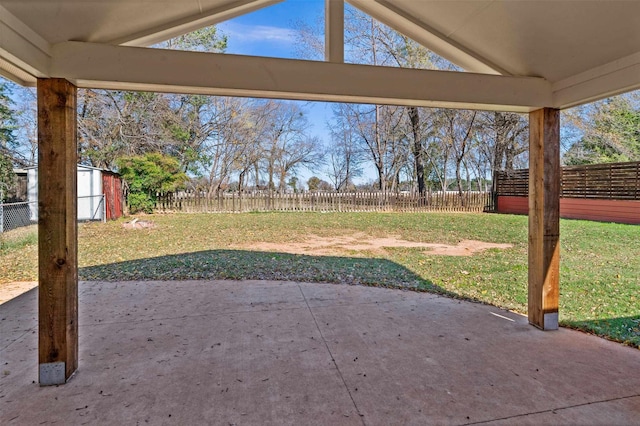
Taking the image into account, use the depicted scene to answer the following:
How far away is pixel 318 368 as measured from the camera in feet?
7.81

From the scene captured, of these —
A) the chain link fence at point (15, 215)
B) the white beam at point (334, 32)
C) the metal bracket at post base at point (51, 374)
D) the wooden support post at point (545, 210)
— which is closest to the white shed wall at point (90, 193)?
the chain link fence at point (15, 215)

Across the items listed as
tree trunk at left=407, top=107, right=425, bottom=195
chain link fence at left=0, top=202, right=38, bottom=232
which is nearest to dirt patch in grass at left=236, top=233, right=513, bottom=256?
chain link fence at left=0, top=202, right=38, bottom=232

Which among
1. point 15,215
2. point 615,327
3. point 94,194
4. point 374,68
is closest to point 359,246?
point 615,327

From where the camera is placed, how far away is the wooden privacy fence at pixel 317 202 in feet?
42.1

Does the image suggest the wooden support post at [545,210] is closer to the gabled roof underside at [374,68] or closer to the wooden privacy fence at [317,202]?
the gabled roof underside at [374,68]

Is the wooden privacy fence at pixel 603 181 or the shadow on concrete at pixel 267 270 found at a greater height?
the wooden privacy fence at pixel 603 181

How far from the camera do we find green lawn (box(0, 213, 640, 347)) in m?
3.99

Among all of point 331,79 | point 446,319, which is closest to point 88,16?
point 331,79

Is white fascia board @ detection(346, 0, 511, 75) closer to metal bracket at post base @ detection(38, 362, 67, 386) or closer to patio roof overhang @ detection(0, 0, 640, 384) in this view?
patio roof overhang @ detection(0, 0, 640, 384)

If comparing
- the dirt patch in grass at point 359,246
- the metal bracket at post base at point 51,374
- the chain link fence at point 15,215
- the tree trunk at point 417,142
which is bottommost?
the metal bracket at post base at point 51,374

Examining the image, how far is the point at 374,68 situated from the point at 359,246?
5350 mm

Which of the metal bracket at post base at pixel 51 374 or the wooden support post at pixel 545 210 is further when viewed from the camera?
the wooden support post at pixel 545 210

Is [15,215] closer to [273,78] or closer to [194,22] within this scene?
[194,22]

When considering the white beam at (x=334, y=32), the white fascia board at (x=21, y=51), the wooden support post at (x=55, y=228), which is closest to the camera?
the white fascia board at (x=21, y=51)
